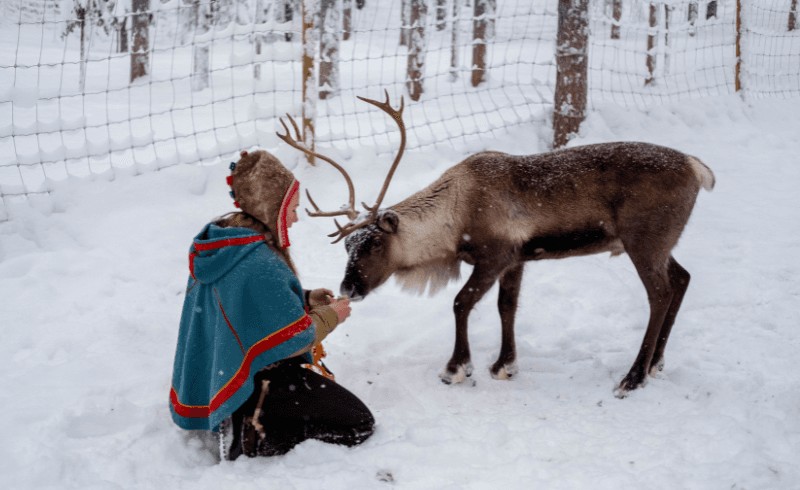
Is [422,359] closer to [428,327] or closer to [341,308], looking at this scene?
[428,327]

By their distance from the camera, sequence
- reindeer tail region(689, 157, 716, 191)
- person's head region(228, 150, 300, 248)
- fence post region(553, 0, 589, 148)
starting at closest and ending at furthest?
person's head region(228, 150, 300, 248) < reindeer tail region(689, 157, 716, 191) < fence post region(553, 0, 589, 148)

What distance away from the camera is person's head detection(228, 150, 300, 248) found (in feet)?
7.75

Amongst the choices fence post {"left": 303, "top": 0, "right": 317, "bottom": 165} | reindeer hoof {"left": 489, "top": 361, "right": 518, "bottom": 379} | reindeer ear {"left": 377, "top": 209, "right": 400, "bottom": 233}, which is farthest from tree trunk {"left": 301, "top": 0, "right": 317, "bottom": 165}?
reindeer hoof {"left": 489, "top": 361, "right": 518, "bottom": 379}

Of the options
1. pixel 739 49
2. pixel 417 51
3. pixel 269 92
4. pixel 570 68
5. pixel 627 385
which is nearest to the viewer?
pixel 627 385

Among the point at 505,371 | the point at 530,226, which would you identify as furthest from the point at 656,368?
the point at 530,226

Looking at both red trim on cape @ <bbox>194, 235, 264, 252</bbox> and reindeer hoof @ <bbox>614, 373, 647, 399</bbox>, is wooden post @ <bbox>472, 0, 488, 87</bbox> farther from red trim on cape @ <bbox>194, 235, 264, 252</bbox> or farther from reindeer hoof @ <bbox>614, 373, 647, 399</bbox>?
red trim on cape @ <bbox>194, 235, 264, 252</bbox>

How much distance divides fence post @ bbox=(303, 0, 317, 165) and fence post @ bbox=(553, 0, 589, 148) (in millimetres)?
2211

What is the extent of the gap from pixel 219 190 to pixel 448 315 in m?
2.17

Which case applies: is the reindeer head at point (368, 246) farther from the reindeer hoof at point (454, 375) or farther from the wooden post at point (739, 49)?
the wooden post at point (739, 49)

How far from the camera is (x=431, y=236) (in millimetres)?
3256

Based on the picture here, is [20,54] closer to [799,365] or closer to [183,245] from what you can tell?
[183,245]

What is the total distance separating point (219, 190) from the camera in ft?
15.9

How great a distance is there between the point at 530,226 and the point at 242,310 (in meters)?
1.58

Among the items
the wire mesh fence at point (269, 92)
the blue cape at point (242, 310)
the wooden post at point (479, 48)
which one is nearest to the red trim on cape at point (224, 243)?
the blue cape at point (242, 310)
